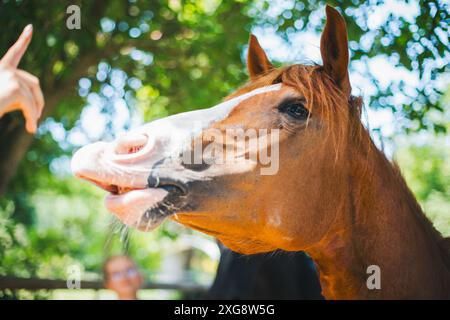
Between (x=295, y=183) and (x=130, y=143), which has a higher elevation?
(x=130, y=143)

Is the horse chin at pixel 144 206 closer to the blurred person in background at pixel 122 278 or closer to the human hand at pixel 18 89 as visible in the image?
the human hand at pixel 18 89

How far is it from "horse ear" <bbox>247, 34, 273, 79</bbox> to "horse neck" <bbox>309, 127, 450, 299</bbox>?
3.14ft

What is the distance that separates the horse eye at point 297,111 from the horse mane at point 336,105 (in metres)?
0.05

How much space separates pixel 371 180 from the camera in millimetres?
2439

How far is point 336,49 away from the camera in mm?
2434

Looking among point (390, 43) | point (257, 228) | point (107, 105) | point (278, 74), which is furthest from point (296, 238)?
point (107, 105)

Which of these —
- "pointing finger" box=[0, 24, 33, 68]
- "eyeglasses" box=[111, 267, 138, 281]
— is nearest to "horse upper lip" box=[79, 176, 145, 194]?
"pointing finger" box=[0, 24, 33, 68]

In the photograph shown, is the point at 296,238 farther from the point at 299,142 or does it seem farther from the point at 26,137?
the point at 26,137

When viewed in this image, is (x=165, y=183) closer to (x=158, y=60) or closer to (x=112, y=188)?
(x=112, y=188)

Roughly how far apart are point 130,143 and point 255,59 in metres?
1.45

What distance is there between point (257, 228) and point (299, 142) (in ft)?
1.56

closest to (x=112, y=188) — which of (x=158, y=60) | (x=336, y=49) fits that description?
(x=336, y=49)

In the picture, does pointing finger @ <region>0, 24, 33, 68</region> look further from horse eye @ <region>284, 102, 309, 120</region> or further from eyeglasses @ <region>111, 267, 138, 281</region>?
eyeglasses @ <region>111, 267, 138, 281</region>

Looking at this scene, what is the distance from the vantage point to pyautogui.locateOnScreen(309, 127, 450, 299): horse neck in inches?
93.7
